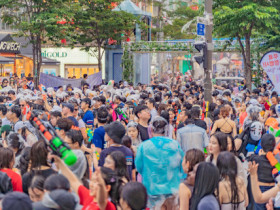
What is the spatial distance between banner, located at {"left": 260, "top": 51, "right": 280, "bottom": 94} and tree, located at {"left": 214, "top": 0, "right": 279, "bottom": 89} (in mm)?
9581

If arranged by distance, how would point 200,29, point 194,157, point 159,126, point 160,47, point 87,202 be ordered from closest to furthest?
point 87,202, point 194,157, point 159,126, point 200,29, point 160,47

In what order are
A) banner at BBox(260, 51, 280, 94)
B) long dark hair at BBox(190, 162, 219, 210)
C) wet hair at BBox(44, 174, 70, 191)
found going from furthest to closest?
banner at BBox(260, 51, 280, 94) < long dark hair at BBox(190, 162, 219, 210) < wet hair at BBox(44, 174, 70, 191)

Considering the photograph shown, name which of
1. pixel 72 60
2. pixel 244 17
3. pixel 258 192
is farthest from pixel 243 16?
pixel 72 60

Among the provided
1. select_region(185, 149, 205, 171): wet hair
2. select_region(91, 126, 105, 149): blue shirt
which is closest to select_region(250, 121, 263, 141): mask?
select_region(91, 126, 105, 149): blue shirt

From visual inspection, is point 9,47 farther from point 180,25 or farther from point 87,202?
point 87,202

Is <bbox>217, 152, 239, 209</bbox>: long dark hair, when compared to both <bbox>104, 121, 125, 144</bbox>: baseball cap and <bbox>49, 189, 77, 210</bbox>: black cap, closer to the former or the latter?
<bbox>104, 121, 125, 144</bbox>: baseball cap

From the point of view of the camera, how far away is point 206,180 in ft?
18.2

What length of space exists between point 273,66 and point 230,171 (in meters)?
8.32

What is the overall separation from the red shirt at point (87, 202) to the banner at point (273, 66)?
9.35 meters

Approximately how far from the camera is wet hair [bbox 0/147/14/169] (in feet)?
20.6

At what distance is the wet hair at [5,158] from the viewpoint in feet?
20.6

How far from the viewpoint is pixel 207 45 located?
16.4 meters

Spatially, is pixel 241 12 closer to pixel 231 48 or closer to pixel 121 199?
pixel 231 48

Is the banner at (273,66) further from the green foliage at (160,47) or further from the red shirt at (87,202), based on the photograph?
the green foliage at (160,47)
